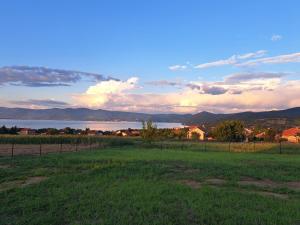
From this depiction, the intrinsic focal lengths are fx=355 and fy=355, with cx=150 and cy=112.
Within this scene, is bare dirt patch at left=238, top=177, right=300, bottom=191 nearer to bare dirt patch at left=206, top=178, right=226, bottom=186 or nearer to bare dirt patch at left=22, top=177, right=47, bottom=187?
bare dirt patch at left=206, top=178, right=226, bottom=186

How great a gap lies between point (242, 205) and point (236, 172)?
25.6 ft

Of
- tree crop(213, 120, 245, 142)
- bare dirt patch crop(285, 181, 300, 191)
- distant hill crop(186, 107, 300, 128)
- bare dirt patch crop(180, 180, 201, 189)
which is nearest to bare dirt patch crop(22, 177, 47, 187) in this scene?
bare dirt patch crop(180, 180, 201, 189)

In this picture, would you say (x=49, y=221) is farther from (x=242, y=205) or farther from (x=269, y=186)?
(x=269, y=186)

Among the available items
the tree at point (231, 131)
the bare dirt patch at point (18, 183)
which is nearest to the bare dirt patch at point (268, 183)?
the bare dirt patch at point (18, 183)

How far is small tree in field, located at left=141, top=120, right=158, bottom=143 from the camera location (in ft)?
202

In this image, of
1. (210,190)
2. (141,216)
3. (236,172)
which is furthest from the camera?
(236,172)

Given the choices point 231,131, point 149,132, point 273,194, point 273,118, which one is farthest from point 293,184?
point 273,118

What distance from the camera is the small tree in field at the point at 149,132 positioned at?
202ft

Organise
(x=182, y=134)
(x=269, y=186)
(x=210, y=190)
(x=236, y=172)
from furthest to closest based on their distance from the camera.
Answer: (x=182, y=134) → (x=236, y=172) → (x=269, y=186) → (x=210, y=190)

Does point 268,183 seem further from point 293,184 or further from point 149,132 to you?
point 149,132

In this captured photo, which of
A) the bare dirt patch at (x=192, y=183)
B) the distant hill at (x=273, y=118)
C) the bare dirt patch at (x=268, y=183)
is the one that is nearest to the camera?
the bare dirt patch at (x=192, y=183)

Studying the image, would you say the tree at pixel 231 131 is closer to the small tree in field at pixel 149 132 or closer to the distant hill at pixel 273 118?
the small tree in field at pixel 149 132

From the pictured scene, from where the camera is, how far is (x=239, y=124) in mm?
87875

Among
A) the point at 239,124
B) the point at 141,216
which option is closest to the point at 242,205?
the point at 141,216
